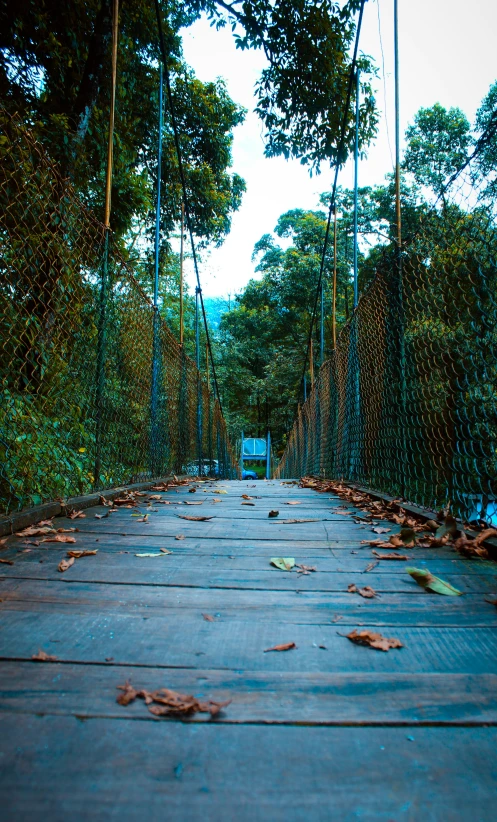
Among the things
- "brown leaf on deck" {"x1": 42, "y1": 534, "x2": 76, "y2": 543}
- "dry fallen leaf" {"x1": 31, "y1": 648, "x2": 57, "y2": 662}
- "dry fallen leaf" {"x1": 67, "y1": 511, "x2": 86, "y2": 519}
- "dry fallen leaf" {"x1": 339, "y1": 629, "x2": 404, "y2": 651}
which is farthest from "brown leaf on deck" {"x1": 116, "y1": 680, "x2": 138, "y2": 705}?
"dry fallen leaf" {"x1": 67, "y1": 511, "x2": 86, "y2": 519}

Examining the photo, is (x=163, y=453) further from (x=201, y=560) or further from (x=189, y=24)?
(x=189, y=24)

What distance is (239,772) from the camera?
1.63 feet

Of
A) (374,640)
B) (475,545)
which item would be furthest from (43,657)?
(475,545)

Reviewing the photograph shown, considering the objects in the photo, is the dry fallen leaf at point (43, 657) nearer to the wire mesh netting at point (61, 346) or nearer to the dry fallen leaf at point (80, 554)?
the dry fallen leaf at point (80, 554)

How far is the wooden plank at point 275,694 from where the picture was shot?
0.59 metres

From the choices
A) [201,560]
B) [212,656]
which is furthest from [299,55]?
[212,656]

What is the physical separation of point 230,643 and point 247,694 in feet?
0.50

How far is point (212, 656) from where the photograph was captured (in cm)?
74

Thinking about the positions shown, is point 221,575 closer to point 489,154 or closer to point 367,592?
point 367,592

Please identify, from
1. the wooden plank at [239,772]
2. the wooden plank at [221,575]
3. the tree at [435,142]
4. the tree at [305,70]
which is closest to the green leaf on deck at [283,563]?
the wooden plank at [221,575]

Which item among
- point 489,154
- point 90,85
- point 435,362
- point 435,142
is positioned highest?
point 435,142

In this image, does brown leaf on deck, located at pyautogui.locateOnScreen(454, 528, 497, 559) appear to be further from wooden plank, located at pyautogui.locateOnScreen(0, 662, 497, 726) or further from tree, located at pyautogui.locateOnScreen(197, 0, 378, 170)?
tree, located at pyautogui.locateOnScreen(197, 0, 378, 170)

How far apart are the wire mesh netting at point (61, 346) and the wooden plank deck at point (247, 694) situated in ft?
2.72

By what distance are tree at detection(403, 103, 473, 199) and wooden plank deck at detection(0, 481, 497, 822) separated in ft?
50.6
